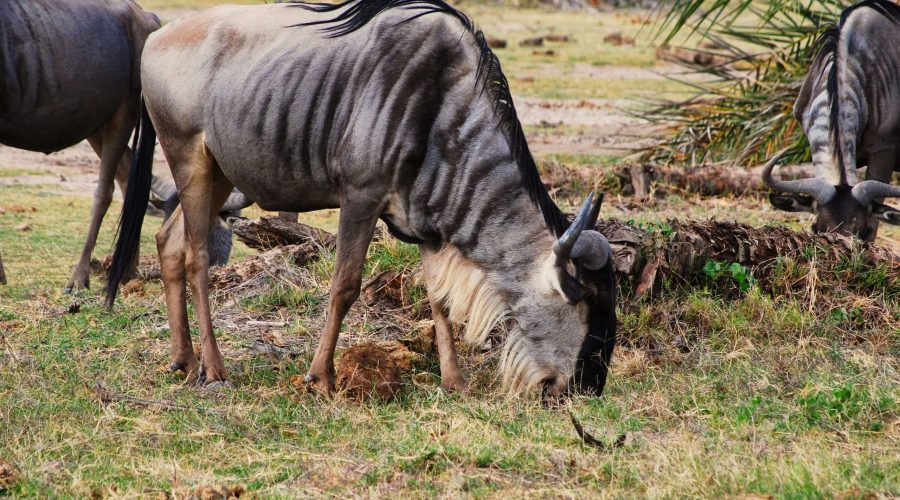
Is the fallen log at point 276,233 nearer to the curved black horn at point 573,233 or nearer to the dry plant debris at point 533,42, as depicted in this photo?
the curved black horn at point 573,233

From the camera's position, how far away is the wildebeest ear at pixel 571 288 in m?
4.48

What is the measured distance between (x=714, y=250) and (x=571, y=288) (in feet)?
6.03

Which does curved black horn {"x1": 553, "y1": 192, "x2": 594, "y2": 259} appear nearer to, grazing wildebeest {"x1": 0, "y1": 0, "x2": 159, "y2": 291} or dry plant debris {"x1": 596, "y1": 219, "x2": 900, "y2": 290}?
dry plant debris {"x1": 596, "y1": 219, "x2": 900, "y2": 290}

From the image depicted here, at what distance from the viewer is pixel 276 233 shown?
272 inches

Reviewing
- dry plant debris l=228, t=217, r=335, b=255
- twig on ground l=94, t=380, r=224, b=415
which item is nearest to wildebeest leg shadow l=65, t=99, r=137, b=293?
dry plant debris l=228, t=217, r=335, b=255

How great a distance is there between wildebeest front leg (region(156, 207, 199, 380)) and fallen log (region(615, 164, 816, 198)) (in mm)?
5005

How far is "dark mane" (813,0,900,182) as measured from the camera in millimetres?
7930

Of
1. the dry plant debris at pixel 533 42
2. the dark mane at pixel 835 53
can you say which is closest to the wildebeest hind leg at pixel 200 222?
the dark mane at pixel 835 53

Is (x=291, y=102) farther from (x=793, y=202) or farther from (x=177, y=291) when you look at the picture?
(x=793, y=202)

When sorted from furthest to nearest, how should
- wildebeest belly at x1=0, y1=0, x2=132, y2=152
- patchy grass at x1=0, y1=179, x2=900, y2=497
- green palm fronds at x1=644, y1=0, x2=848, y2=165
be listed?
green palm fronds at x1=644, y1=0, x2=848, y2=165, wildebeest belly at x1=0, y1=0, x2=132, y2=152, patchy grass at x1=0, y1=179, x2=900, y2=497

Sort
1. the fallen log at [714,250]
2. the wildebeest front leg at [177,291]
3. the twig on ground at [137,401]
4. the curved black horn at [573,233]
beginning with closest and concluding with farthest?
the curved black horn at [573,233]
the twig on ground at [137,401]
the wildebeest front leg at [177,291]
the fallen log at [714,250]

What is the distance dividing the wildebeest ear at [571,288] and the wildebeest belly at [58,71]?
12.4 ft

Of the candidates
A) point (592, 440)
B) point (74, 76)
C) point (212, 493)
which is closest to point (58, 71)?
point (74, 76)

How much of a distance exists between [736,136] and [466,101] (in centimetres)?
644
